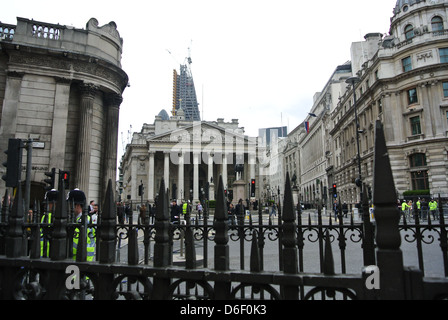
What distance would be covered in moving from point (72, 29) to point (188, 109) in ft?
404

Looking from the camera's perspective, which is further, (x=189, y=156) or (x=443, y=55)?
(x=189, y=156)

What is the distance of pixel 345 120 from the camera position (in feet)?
142

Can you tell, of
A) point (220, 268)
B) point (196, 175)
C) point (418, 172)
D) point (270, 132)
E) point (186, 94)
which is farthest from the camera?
point (270, 132)

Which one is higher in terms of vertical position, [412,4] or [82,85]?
[412,4]

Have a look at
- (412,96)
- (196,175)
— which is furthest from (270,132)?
(412,96)

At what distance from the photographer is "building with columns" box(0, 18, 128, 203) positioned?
1478cm

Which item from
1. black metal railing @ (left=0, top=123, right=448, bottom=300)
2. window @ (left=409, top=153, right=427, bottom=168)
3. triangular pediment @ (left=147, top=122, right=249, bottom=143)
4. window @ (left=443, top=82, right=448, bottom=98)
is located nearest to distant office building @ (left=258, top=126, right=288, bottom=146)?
triangular pediment @ (left=147, top=122, right=249, bottom=143)

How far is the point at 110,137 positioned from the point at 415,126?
28.6 metres

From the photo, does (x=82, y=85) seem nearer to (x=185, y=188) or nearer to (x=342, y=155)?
(x=342, y=155)

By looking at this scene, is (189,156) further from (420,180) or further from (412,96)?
(420,180)

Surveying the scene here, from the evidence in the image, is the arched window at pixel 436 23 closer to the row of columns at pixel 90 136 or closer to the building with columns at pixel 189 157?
the row of columns at pixel 90 136

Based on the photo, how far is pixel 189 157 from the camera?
70.9 meters

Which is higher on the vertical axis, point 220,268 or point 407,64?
point 407,64

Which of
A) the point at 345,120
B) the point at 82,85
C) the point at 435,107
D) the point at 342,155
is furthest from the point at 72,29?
the point at 342,155
